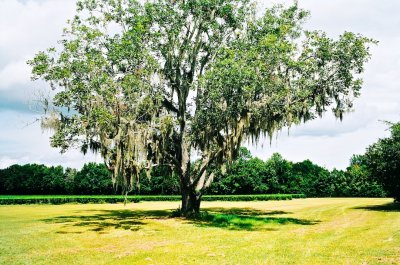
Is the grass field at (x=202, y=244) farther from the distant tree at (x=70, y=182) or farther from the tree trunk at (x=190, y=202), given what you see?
the distant tree at (x=70, y=182)

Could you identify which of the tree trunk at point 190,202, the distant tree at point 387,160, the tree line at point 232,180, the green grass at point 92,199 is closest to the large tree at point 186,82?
the tree trunk at point 190,202

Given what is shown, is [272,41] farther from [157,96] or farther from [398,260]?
[398,260]

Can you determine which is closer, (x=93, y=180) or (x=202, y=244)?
(x=202, y=244)

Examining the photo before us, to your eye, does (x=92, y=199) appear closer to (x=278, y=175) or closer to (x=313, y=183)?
(x=278, y=175)

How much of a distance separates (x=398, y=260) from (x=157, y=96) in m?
16.1

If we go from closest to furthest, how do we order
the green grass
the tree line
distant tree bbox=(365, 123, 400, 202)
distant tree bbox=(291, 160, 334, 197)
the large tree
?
the large tree, distant tree bbox=(365, 123, 400, 202), the green grass, the tree line, distant tree bbox=(291, 160, 334, 197)

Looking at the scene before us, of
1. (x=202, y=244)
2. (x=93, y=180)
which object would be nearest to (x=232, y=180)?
A: (x=93, y=180)

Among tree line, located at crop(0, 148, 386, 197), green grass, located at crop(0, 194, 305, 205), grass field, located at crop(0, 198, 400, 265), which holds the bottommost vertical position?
grass field, located at crop(0, 198, 400, 265)

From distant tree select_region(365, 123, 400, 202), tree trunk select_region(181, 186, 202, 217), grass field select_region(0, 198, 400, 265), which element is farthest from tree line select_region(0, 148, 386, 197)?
grass field select_region(0, 198, 400, 265)

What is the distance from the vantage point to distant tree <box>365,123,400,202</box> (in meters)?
30.8

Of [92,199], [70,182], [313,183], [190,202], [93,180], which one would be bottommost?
[92,199]

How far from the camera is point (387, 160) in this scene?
3127cm

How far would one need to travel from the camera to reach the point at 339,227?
2142 cm

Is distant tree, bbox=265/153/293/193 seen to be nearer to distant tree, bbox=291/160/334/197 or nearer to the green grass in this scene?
distant tree, bbox=291/160/334/197
